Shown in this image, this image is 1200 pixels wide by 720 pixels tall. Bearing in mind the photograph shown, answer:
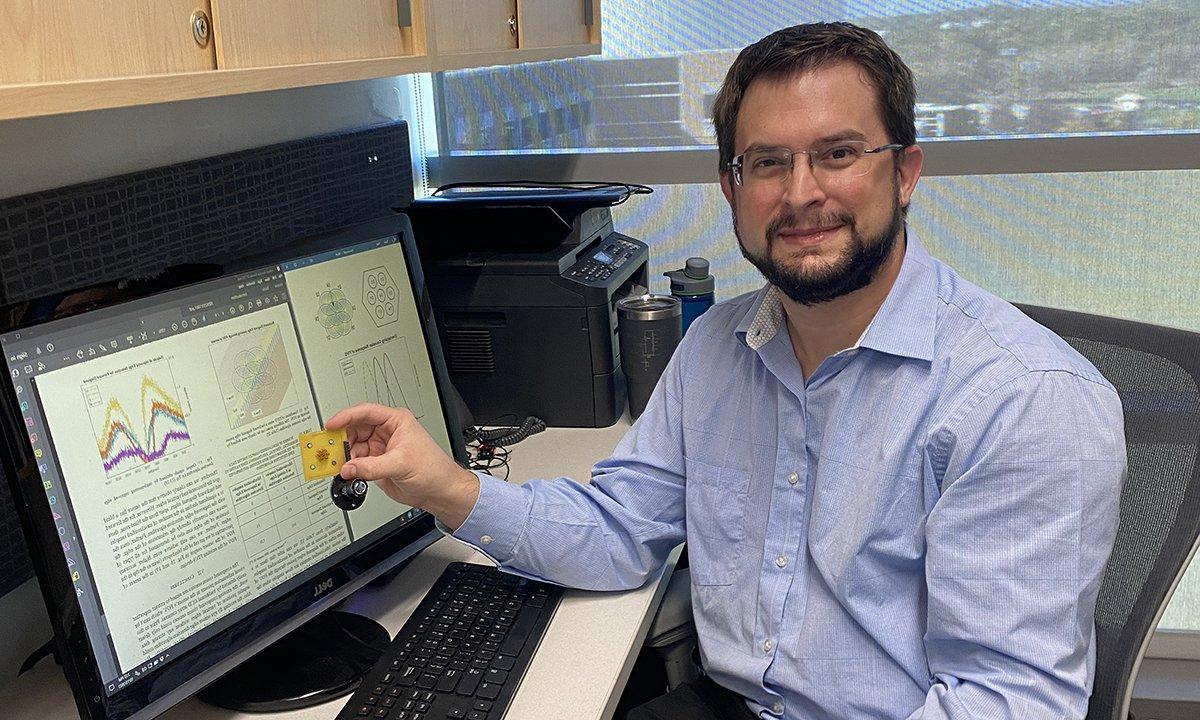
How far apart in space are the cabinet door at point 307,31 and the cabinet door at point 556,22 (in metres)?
0.47

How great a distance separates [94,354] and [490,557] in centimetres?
56

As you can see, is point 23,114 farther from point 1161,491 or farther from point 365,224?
point 1161,491

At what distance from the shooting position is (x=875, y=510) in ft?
4.09

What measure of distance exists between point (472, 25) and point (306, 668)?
980 millimetres

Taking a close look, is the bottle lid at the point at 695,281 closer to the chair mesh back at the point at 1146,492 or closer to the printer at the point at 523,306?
the printer at the point at 523,306

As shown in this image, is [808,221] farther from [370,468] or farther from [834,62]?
[370,468]

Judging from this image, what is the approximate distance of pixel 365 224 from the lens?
139 cm

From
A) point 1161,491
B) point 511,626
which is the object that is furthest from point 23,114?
point 1161,491

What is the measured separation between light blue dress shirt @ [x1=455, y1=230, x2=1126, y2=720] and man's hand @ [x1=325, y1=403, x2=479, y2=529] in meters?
0.03

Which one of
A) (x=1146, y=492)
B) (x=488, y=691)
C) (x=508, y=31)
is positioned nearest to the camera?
(x=488, y=691)

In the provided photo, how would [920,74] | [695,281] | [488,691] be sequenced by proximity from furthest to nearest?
[920,74], [695,281], [488,691]

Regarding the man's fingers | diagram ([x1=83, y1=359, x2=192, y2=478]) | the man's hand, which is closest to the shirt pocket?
the man's hand

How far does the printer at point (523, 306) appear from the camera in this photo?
191 cm

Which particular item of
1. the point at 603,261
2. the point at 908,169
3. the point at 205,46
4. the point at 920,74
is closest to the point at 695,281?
the point at 603,261
